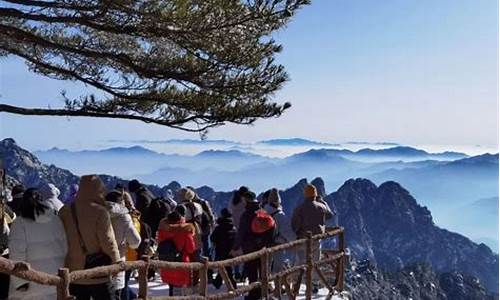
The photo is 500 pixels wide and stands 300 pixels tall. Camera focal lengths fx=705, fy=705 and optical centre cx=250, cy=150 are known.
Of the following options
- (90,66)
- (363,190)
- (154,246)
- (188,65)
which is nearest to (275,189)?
(154,246)


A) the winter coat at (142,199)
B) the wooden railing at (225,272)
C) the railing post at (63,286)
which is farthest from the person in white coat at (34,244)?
the winter coat at (142,199)

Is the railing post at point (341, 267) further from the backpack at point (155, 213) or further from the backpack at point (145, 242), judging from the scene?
the backpack at point (145, 242)

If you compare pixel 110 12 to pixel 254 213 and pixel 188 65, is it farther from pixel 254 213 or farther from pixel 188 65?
pixel 254 213

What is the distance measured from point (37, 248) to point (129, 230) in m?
1.13

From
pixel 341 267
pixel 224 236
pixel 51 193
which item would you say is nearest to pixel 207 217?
pixel 224 236

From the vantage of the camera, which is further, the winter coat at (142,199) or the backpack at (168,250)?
the winter coat at (142,199)

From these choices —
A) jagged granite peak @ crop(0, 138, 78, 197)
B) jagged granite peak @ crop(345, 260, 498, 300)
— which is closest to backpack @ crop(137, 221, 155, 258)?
jagged granite peak @ crop(0, 138, 78, 197)

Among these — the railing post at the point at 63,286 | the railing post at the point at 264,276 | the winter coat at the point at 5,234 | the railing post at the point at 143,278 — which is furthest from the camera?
the railing post at the point at 264,276

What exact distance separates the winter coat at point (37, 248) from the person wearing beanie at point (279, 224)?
4309 millimetres

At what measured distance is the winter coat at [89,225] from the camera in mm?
5426

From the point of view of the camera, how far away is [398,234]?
565 feet

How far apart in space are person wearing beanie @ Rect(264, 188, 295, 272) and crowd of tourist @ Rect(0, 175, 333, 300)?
0.01 m

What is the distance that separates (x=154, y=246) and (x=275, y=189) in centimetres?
177

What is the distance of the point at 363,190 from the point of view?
167500 millimetres
